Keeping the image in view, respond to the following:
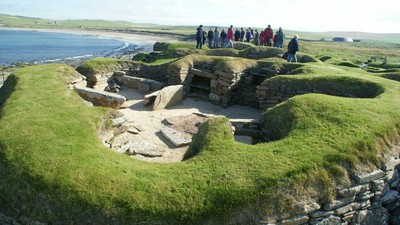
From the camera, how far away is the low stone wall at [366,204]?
720 cm

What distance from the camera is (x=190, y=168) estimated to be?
764cm

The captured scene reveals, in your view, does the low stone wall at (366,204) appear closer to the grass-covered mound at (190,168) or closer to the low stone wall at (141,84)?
the grass-covered mound at (190,168)

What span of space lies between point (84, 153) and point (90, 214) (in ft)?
5.76

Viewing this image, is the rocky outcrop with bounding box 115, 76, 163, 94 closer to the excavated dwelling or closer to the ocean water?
the excavated dwelling

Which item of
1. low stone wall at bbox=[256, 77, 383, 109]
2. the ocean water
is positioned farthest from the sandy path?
the ocean water

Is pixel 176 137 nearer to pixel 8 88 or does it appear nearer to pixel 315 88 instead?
pixel 315 88

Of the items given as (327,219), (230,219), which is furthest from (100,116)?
(327,219)

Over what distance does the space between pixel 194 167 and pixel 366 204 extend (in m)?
4.08

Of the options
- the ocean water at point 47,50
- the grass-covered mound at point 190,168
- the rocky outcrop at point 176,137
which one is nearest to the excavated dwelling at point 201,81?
the rocky outcrop at point 176,137

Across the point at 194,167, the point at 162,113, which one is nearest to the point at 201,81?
the point at 162,113

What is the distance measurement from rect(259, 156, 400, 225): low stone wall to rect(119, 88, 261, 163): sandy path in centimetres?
467

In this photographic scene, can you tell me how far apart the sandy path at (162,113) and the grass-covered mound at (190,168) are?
228 centimetres

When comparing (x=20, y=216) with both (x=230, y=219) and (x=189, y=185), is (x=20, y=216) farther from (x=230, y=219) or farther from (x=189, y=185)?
(x=230, y=219)

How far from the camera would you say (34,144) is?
8195 millimetres
